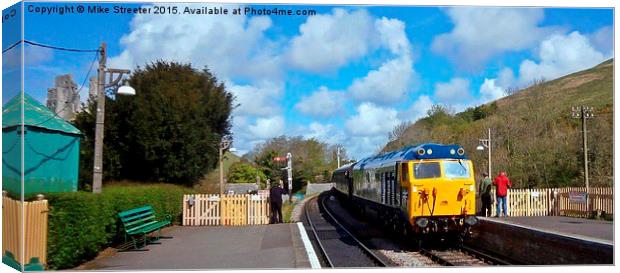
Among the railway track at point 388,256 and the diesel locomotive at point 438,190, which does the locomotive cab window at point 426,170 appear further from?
the railway track at point 388,256

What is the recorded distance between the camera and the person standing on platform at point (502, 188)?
15.9m

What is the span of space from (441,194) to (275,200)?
21.1 feet

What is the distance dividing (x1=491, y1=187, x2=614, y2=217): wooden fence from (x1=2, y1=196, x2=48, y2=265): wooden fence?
1073 centimetres

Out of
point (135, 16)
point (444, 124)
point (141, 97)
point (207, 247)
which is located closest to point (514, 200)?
point (444, 124)

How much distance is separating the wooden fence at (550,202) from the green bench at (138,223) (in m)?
8.88

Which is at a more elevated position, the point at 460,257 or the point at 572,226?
the point at 572,226

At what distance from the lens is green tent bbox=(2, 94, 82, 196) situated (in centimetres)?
977

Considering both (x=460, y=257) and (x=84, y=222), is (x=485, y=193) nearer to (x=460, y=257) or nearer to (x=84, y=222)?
(x=460, y=257)

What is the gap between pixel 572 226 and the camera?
13805 mm

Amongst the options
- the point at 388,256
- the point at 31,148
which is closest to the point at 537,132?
the point at 388,256

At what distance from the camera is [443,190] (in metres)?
14.3

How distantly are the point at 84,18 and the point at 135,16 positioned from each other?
30.1 inches

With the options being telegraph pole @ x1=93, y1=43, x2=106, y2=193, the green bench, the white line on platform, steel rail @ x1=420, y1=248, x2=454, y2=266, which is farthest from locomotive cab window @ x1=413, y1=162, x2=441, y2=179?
telegraph pole @ x1=93, y1=43, x2=106, y2=193

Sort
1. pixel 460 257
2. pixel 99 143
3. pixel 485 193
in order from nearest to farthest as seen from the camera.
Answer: pixel 99 143, pixel 460 257, pixel 485 193
